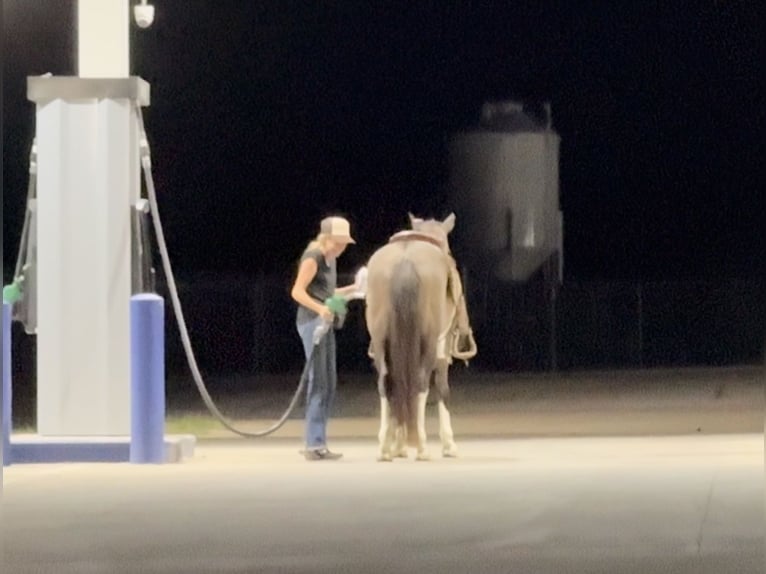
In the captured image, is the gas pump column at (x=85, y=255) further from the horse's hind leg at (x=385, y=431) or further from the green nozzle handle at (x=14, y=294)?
the horse's hind leg at (x=385, y=431)

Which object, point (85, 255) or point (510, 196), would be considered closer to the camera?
point (85, 255)

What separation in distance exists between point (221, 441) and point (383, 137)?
36458mm

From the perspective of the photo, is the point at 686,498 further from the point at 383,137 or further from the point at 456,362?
the point at 383,137

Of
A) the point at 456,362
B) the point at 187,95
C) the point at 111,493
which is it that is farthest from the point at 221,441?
the point at 187,95

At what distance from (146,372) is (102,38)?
2674mm

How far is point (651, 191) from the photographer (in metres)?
52.1

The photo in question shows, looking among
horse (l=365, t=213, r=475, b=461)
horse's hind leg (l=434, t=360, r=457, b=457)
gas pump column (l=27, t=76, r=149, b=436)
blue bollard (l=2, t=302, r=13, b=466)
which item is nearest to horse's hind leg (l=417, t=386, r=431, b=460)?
horse (l=365, t=213, r=475, b=461)

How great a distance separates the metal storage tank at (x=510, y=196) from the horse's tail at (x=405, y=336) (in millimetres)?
31101

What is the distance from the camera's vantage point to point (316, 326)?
14.3 m

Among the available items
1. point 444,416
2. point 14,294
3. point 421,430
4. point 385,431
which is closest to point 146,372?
point 14,294

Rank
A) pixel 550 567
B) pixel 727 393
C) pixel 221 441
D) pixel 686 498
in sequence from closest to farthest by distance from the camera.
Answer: pixel 550 567
pixel 686 498
pixel 221 441
pixel 727 393

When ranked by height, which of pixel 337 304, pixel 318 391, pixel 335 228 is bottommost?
pixel 318 391

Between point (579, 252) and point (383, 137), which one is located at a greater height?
point (383, 137)

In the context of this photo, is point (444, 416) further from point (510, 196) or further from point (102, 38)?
Answer: point (510, 196)
